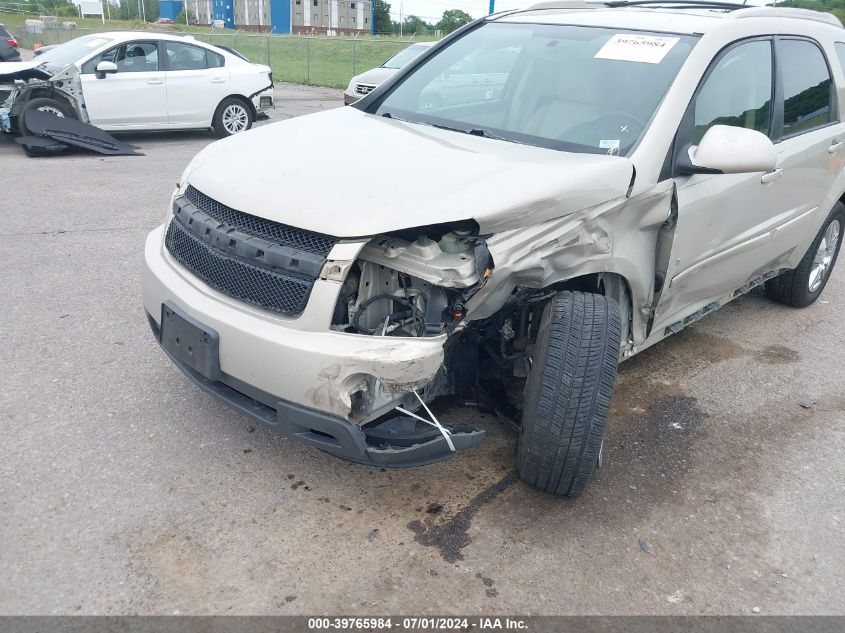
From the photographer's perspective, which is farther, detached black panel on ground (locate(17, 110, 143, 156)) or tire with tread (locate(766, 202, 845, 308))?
detached black panel on ground (locate(17, 110, 143, 156))

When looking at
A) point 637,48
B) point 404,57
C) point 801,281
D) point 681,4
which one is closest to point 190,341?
point 637,48

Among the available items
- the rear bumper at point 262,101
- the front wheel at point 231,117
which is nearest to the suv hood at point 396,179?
the front wheel at point 231,117

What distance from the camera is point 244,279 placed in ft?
9.38

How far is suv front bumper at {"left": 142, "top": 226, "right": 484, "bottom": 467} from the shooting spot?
2.61 meters

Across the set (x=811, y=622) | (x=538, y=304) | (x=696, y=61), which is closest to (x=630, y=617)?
(x=811, y=622)

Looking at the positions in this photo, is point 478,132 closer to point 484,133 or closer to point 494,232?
point 484,133

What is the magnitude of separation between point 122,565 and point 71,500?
0.48m

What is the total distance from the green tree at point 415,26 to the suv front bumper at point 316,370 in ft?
218

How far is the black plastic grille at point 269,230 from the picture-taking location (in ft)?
8.87

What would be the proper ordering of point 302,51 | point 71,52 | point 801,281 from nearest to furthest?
point 801,281, point 71,52, point 302,51

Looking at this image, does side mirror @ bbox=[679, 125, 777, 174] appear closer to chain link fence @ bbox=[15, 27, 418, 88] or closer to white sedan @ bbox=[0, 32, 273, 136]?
white sedan @ bbox=[0, 32, 273, 136]

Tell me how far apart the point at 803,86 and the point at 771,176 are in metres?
0.82

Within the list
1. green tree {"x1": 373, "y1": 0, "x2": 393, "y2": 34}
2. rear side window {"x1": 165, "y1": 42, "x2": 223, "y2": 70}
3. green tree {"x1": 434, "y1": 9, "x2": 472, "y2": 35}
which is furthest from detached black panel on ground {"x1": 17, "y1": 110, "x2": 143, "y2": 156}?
green tree {"x1": 373, "y1": 0, "x2": 393, "y2": 34}

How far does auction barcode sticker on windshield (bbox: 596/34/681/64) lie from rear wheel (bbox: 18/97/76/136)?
323 inches
